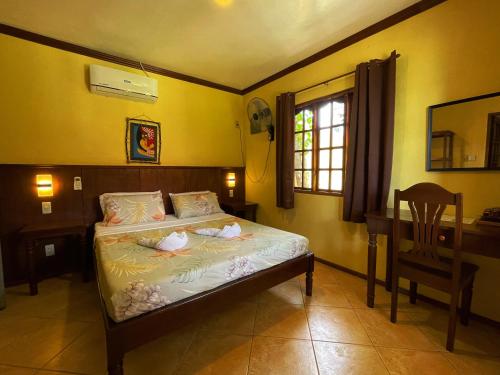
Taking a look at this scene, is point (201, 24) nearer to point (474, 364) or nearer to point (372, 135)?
point (372, 135)

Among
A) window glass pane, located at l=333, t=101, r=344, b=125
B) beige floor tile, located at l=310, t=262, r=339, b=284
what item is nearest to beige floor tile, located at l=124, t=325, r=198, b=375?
beige floor tile, located at l=310, t=262, r=339, b=284

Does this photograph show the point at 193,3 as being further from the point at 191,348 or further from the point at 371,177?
the point at 191,348

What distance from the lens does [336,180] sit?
2.57 m

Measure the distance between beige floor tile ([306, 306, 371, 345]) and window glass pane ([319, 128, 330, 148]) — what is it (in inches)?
69.9

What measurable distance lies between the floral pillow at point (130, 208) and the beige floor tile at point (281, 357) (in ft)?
5.62

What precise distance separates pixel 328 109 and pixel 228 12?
1.45m

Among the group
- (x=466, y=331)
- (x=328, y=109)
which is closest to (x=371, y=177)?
(x=328, y=109)

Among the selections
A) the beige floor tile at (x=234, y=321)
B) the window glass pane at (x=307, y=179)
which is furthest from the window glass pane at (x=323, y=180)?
the beige floor tile at (x=234, y=321)

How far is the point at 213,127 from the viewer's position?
353 centimetres

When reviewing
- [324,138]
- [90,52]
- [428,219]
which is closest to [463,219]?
[428,219]

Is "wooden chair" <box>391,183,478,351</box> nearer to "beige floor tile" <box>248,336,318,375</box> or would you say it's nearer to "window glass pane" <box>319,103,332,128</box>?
"beige floor tile" <box>248,336,318,375</box>

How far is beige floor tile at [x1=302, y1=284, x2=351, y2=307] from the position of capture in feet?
6.29

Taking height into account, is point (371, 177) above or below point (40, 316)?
above

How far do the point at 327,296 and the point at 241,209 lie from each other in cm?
167
